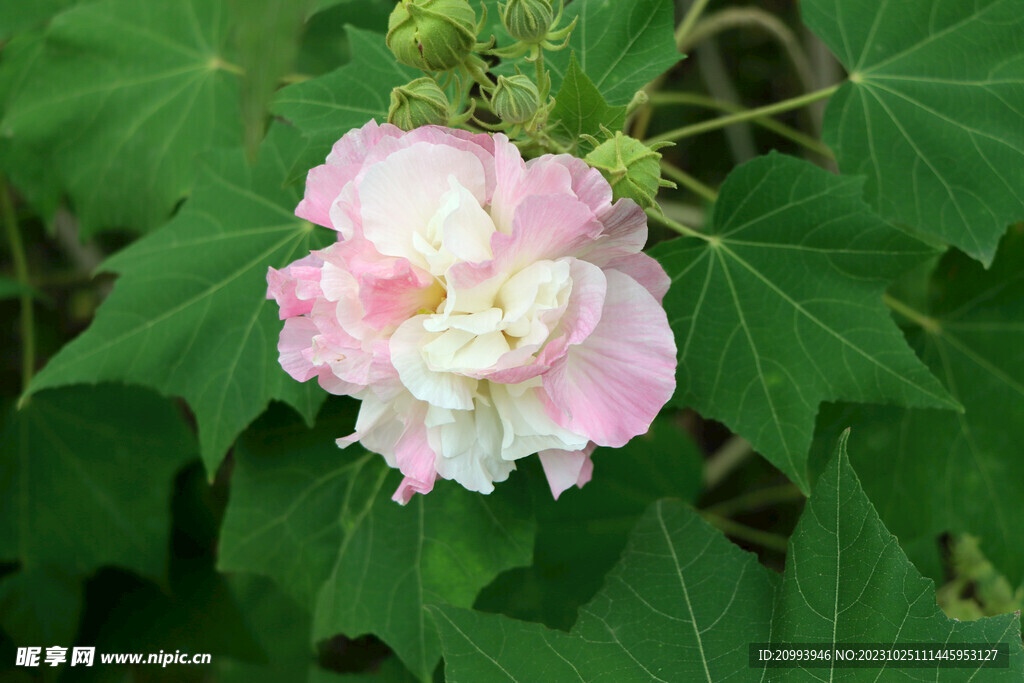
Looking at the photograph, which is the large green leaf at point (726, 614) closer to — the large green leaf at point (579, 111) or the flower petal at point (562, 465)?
the flower petal at point (562, 465)

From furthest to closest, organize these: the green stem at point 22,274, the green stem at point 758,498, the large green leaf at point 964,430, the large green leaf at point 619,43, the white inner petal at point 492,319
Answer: the green stem at point 758,498 < the green stem at point 22,274 < the large green leaf at point 964,430 < the large green leaf at point 619,43 < the white inner petal at point 492,319

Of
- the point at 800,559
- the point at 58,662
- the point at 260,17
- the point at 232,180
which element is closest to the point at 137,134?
the point at 232,180

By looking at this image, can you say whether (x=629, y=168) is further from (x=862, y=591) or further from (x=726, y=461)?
(x=726, y=461)

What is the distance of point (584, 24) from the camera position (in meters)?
1.15

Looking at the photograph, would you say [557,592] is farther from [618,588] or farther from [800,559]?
[800,559]

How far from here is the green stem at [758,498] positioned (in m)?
2.20

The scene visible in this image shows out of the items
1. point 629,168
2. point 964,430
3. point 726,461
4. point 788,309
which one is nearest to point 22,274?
point 629,168

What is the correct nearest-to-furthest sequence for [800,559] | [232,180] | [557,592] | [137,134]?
[800,559] < [232,180] < [557,592] < [137,134]

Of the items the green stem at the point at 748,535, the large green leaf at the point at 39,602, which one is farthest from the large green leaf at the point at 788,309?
the large green leaf at the point at 39,602

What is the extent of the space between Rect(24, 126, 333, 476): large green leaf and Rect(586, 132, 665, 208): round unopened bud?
25.4 inches

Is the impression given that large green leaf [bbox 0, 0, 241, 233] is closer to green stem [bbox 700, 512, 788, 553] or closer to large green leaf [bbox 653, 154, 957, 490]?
large green leaf [bbox 653, 154, 957, 490]

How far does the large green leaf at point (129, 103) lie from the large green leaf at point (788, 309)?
1131 millimetres

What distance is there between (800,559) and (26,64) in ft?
6.48

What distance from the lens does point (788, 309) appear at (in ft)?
3.89
